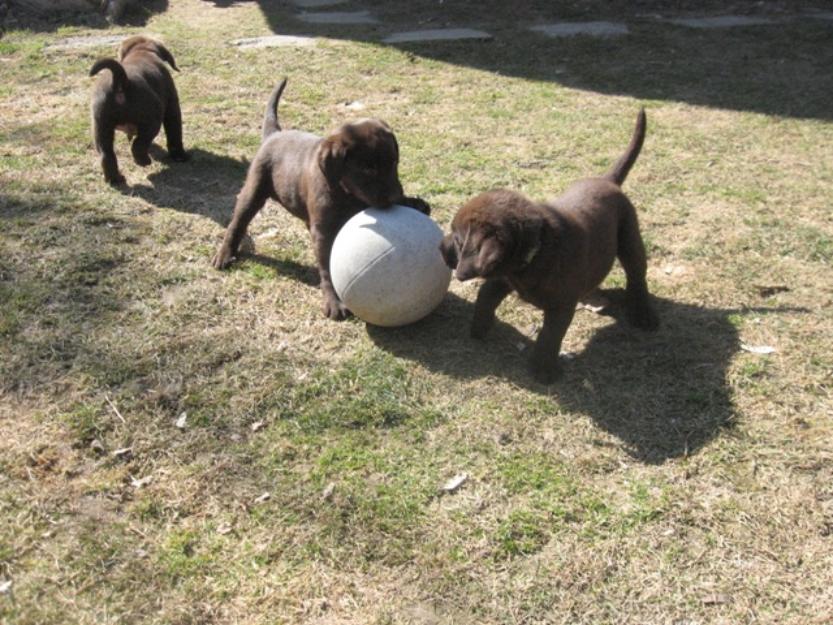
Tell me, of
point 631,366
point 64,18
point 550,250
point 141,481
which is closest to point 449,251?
point 550,250

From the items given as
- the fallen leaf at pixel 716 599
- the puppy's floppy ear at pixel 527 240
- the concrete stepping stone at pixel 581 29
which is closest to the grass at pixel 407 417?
the fallen leaf at pixel 716 599

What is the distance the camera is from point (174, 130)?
7215mm

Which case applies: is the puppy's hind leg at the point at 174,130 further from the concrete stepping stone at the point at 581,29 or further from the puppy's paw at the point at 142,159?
the concrete stepping stone at the point at 581,29

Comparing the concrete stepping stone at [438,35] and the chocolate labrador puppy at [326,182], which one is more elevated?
the chocolate labrador puppy at [326,182]

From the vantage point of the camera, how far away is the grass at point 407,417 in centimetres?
325

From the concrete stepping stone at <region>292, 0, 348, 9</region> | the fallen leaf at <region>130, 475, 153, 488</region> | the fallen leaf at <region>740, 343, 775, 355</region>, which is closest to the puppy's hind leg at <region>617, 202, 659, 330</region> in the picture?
the fallen leaf at <region>740, 343, 775, 355</region>

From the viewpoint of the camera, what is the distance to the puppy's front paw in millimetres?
5027

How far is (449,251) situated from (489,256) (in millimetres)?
358

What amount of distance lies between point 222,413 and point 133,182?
350cm

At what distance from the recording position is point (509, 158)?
7.43 meters

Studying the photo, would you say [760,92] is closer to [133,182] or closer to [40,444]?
[133,182]

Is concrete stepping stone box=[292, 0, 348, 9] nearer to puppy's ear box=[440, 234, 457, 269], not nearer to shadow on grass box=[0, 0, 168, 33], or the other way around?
shadow on grass box=[0, 0, 168, 33]

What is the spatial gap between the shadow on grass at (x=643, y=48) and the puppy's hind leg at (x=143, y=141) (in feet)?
16.7

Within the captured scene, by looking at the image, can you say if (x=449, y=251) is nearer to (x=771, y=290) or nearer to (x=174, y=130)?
(x=771, y=290)
